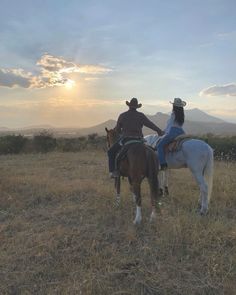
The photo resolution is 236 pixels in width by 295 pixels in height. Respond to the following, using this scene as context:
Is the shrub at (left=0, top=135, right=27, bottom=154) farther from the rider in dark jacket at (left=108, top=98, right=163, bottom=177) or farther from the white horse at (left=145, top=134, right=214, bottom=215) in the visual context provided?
Answer: the white horse at (left=145, top=134, right=214, bottom=215)

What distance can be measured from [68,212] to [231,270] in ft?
13.0

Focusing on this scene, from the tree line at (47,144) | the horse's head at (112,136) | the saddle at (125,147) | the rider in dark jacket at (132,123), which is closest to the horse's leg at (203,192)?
the rider in dark jacket at (132,123)

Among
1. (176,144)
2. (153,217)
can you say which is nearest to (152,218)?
(153,217)

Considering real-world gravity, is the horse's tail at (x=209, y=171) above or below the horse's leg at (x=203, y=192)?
above

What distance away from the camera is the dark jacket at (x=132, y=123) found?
8.76m

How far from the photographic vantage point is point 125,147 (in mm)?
8398

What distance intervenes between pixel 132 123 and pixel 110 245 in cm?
300

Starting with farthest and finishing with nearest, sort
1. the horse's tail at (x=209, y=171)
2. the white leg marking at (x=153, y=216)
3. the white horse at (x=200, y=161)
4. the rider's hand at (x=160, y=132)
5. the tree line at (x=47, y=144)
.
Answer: the tree line at (x=47, y=144) → the rider's hand at (x=160, y=132) → the horse's tail at (x=209, y=171) → the white horse at (x=200, y=161) → the white leg marking at (x=153, y=216)

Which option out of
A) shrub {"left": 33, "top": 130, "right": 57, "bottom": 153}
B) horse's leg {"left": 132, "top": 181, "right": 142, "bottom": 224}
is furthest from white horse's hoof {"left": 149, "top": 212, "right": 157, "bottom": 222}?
shrub {"left": 33, "top": 130, "right": 57, "bottom": 153}

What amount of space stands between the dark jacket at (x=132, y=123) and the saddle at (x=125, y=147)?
0.16m

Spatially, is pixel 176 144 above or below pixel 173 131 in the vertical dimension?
below

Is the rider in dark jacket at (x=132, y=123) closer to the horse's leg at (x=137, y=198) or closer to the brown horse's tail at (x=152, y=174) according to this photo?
the brown horse's tail at (x=152, y=174)

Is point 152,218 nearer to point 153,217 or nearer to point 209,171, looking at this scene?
point 153,217

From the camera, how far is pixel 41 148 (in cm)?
2598
